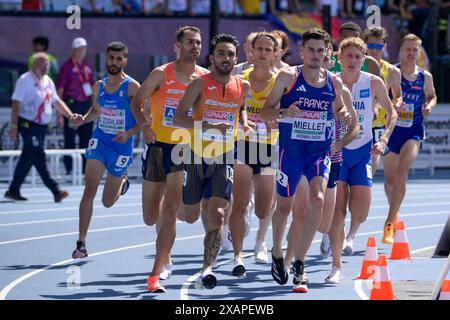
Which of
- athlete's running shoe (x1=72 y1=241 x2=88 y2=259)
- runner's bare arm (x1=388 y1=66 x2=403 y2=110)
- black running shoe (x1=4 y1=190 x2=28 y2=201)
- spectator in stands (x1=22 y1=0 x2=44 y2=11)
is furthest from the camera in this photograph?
spectator in stands (x1=22 y1=0 x2=44 y2=11)

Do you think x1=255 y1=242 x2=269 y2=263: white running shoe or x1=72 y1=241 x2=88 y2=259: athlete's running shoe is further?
x1=255 y1=242 x2=269 y2=263: white running shoe

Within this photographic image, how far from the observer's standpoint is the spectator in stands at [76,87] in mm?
24125

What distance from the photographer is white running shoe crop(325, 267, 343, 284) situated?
1246cm

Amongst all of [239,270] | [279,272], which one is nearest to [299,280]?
[279,272]

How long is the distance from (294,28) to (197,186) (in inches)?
629

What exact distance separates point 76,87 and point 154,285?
12954 millimetres

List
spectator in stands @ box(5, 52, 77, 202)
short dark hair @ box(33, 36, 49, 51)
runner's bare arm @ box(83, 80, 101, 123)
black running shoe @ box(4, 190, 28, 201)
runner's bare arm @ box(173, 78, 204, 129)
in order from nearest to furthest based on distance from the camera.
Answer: runner's bare arm @ box(173, 78, 204, 129) < runner's bare arm @ box(83, 80, 101, 123) < spectator in stands @ box(5, 52, 77, 202) < black running shoe @ box(4, 190, 28, 201) < short dark hair @ box(33, 36, 49, 51)

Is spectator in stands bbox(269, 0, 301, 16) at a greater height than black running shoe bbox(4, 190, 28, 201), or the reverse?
spectator in stands bbox(269, 0, 301, 16)

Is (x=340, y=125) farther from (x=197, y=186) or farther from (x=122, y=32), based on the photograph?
(x=122, y=32)

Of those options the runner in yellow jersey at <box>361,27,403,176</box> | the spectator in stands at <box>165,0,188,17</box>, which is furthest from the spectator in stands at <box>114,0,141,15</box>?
the runner in yellow jersey at <box>361,27,403,176</box>

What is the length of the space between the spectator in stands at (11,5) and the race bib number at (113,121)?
12.2 metres

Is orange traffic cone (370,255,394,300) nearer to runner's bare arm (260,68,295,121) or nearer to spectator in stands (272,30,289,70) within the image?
runner's bare arm (260,68,295,121)

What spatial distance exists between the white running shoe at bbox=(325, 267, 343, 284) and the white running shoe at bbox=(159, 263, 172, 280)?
4.60 ft
